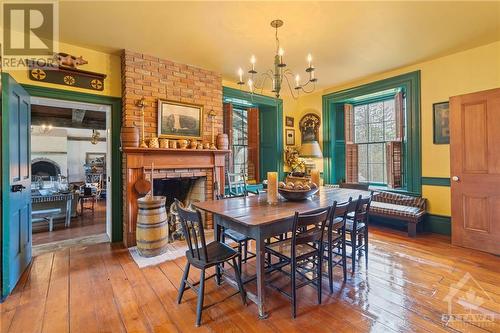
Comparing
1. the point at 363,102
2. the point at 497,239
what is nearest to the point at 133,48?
the point at 363,102

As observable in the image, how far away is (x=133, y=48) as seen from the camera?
3.28 metres

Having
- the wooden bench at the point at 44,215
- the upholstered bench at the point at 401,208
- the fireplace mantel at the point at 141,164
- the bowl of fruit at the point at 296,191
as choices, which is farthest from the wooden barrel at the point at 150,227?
the upholstered bench at the point at 401,208

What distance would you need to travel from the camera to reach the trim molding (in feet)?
12.0

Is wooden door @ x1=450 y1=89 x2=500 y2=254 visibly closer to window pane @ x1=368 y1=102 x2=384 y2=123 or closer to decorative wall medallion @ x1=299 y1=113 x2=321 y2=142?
window pane @ x1=368 y1=102 x2=384 y2=123

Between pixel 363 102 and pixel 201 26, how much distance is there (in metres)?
3.63

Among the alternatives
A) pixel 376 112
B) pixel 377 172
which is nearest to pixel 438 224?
pixel 377 172

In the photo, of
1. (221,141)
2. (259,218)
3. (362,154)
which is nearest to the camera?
(259,218)

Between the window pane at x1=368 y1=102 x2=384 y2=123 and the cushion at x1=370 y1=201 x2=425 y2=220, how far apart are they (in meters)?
1.66

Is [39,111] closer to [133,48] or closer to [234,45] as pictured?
[133,48]

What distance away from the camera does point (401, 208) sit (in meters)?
3.84

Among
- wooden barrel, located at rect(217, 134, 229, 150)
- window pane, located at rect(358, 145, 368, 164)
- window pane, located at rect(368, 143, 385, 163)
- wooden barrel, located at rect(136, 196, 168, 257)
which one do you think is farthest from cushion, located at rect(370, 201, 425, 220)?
wooden barrel, located at rect(136, 196, 168, 257)

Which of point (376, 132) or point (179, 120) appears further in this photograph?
point (376, 132)

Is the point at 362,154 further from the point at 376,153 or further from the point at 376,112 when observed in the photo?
the point at 376,112

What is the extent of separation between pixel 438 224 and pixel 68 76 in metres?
5.74
